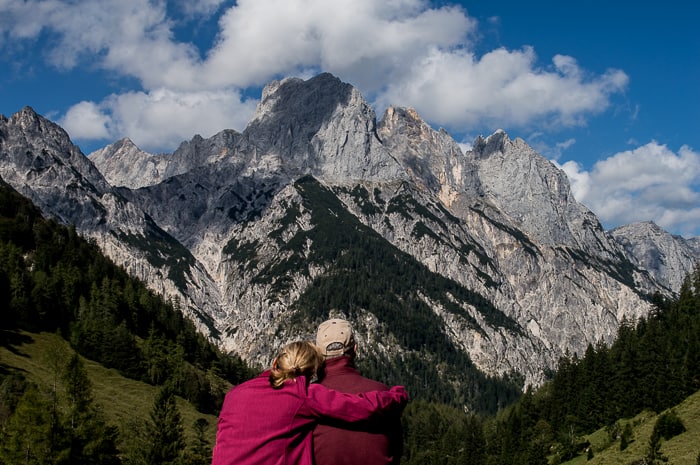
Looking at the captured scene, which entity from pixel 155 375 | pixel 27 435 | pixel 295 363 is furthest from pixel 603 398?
pixel 295 363

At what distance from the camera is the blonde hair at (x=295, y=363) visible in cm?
803

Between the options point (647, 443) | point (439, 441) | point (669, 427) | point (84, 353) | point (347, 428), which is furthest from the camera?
point (439, 441)

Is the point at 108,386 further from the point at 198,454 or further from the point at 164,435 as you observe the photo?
the point at 164,435

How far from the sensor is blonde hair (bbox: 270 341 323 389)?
8.03 m

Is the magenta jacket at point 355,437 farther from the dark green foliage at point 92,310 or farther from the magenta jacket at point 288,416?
the dark green foliage at point 92,310

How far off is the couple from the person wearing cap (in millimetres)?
12

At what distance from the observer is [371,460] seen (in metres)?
8.02

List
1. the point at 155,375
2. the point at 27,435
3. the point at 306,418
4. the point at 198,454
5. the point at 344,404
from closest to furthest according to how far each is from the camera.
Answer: the point at 344,404 < the point at 306,418 < the point at 27,435 < the point at 198,454 < the point at 155,375

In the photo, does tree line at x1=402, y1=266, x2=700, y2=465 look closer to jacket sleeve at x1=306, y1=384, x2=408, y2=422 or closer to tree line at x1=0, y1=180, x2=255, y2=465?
tree line at x1=0, y1=180, x2=255, y2=465

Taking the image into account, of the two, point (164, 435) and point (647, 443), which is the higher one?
point (647, 443)

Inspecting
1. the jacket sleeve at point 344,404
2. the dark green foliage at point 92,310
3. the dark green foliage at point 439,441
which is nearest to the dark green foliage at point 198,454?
the dark green foliage at point 92,310

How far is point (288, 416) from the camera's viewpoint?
7738 millimetres

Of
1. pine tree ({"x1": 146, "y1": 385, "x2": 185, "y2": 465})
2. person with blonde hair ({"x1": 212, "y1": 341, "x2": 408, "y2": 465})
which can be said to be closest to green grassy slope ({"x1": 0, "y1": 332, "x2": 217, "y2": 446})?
pine tree ({"x1": 146, "y1": 385, "x2": 185, "y2": 465})

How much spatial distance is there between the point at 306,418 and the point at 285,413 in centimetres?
27
